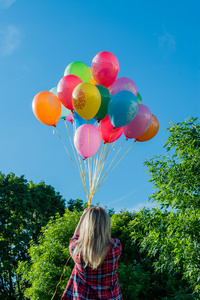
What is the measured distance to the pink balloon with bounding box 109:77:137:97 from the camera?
5.74m

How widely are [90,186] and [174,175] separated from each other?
474 cm

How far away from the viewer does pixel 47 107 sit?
5.81 meters

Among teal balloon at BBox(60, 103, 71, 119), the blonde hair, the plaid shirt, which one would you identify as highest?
teal balloon at BBox(60, 103, 71, 119)

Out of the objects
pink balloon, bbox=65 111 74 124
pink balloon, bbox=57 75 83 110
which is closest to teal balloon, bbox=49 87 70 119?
pink balloon, bbox=65 111 74 124

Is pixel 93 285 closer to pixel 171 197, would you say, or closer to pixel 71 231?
pixel 171 197

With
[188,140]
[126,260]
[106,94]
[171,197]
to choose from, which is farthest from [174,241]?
[126,260]

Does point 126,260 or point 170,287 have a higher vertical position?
point 126,260

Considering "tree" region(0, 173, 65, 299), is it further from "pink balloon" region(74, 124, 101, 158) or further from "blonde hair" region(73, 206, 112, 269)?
"blonde hair" region(73, 206, 112, 269)

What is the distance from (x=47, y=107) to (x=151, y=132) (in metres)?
2.28

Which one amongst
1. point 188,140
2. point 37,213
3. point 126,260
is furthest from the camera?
point 37,213

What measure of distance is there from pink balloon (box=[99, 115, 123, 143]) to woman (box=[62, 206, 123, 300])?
3.57 meters

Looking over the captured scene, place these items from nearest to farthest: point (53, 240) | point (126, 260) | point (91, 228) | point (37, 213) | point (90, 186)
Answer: point (91, 228)
point (90, 186)
point (53, 240)
point (126, 260)
point (37, 213)

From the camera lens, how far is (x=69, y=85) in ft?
18.3

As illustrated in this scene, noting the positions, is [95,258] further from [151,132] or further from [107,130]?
[151,132]
